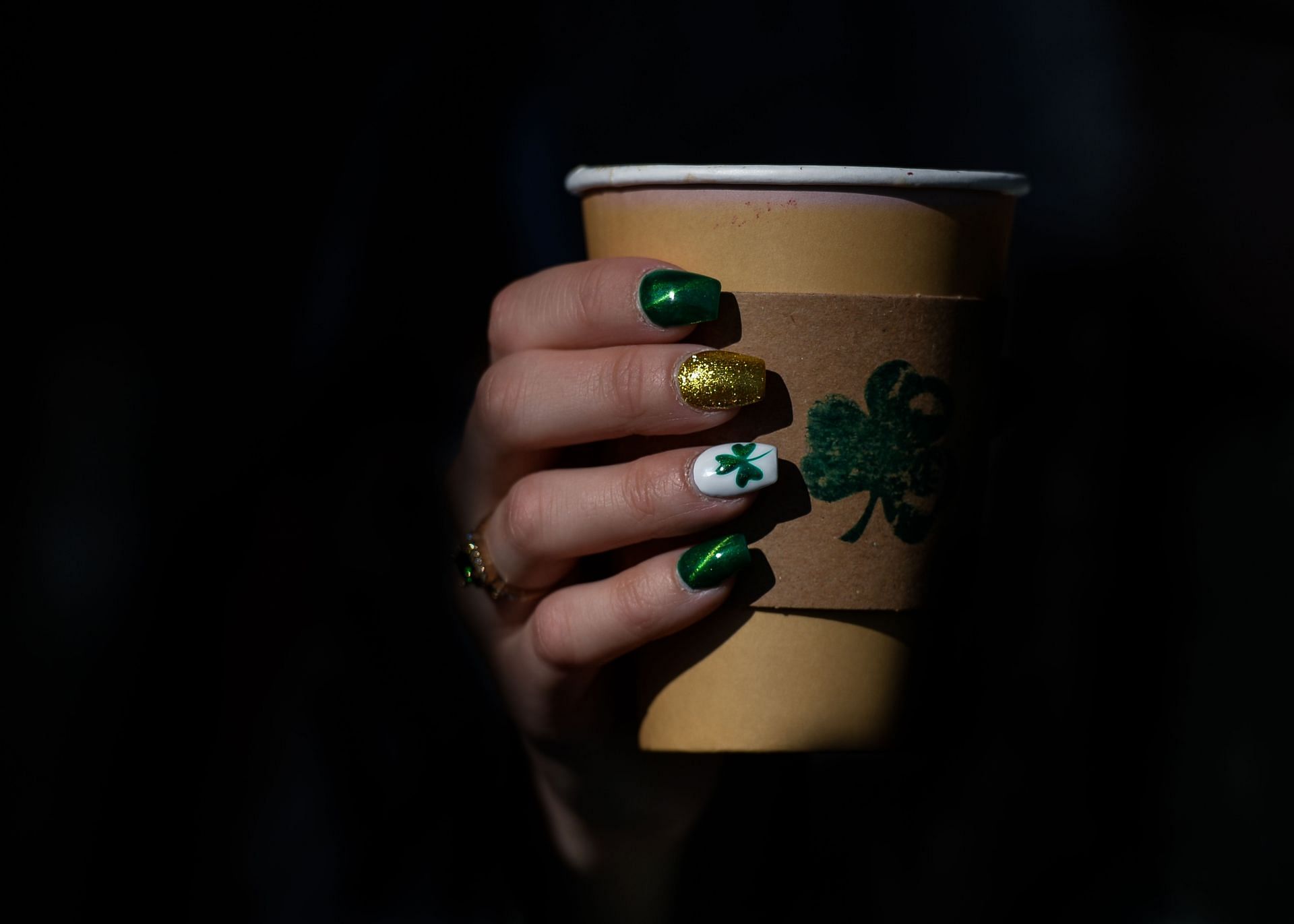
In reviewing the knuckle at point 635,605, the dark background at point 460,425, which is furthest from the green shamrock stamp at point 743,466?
the dark background at point 460,425

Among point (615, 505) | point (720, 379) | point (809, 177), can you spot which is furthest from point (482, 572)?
point (809, 177)

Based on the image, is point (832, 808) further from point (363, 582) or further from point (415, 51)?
point (415, 51)

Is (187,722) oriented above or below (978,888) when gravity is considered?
above

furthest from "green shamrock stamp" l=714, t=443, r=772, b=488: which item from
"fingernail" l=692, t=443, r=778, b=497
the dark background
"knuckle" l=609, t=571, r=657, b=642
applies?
the dark background

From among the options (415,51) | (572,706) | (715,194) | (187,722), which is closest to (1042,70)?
(415,51)

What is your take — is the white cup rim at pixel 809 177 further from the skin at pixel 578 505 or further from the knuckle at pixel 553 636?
the knuckle at pixel 553 636

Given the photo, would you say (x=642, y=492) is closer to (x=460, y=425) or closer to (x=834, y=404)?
(x=834, y=404)
